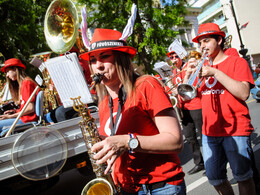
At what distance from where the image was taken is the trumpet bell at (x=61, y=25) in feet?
5.36

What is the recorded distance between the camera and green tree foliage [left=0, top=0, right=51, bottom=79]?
9430 millimetres

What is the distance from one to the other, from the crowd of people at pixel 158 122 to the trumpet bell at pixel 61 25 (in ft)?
0.55

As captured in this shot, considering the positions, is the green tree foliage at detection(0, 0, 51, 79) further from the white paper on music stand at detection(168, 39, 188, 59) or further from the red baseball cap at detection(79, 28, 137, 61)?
the red baseball cap at detection(79, 28, 137, 61)

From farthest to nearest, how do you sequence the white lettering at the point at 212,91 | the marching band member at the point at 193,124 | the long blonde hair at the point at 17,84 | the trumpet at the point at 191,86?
the marching band member at the point at 193,124 → the long blonde hair at the point at 17,84 → the trumpet at the point at 191,86 → the white lettering at the point at 212,91

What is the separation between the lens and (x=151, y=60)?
13.4 metres

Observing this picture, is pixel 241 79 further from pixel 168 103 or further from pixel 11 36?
pixel 11 36

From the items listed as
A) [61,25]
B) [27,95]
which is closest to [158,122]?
[61,25]

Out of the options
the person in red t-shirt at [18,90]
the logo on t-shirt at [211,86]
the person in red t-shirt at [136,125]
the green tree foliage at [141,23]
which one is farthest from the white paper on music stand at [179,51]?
the green tree foliage at [141,23]

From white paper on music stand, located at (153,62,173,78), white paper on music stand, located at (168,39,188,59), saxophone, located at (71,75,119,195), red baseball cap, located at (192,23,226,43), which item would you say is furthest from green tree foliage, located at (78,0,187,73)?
saxophone, located at (71,75,119,195)

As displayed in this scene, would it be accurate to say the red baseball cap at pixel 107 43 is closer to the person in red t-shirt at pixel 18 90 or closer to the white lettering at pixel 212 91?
the white lettering at pixel 212 91

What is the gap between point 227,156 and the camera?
218 centimetres

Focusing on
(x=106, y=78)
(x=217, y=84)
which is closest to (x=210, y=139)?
(x=217, y=84)

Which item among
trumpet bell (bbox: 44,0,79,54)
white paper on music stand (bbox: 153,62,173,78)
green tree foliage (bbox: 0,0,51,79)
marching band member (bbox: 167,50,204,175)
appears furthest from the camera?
→ green tree foliage (bbox: 0,0,51,79)

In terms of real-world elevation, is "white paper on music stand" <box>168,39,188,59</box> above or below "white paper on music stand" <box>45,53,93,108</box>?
above
